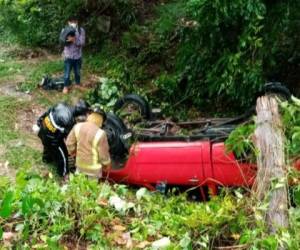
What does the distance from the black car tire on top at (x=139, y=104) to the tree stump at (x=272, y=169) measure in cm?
418

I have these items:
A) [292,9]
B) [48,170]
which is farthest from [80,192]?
[292,9]

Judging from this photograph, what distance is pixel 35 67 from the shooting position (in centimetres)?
1443

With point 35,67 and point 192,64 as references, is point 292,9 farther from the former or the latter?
point 35,67

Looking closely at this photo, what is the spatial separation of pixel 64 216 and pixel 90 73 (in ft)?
32.4

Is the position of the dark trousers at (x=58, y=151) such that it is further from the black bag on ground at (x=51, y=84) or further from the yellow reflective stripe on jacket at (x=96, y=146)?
the black bag on ground at (x=51, y=84)

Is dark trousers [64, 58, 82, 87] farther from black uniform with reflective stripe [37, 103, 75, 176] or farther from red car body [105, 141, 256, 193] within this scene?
red car body [105, 141, 256, 193]

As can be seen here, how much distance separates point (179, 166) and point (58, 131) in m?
1.88

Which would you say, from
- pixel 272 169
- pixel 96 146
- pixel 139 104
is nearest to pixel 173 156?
pixel 96 146

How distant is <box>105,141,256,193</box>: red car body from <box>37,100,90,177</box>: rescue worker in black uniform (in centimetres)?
80

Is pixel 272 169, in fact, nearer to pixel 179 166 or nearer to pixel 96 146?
pixel 179 166

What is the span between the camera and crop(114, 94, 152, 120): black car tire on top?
10617mm

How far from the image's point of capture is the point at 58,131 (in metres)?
8.95

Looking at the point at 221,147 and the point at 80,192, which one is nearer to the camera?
the point at 80,192

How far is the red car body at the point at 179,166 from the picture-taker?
8.03m
